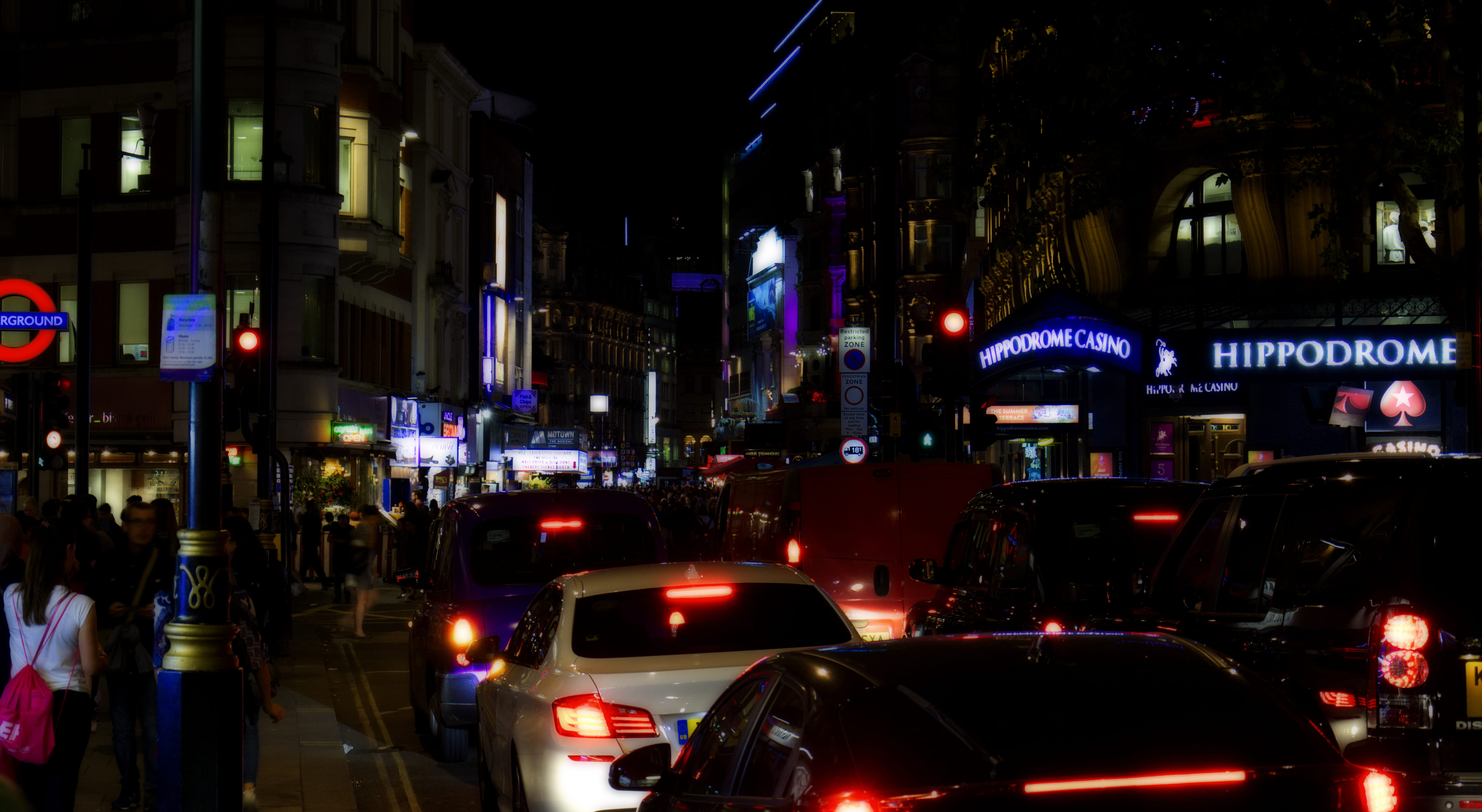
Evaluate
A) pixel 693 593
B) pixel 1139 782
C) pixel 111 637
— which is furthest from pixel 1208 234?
pixel 1139 782

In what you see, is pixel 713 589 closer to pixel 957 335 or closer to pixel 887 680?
pixel 887 680

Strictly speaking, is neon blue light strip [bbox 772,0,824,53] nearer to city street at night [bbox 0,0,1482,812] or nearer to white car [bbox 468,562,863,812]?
city street at night [bbox 0,0,1482,812]

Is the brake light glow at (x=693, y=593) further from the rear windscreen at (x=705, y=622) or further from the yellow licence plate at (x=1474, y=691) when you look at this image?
the yellow licence plate at (x=1474, y=691)

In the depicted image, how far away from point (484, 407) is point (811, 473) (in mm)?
57245

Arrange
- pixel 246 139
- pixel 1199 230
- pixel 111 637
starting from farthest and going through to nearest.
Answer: pixel 246 139
pixel 1199 230
pixel 111 637

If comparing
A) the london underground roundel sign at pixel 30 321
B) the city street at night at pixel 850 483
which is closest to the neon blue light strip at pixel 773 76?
the city street at night at pixel 850 483

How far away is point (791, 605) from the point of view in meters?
8.67

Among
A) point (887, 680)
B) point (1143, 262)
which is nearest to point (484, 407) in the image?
point (1143, 262)

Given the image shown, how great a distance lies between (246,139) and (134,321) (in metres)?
6.01

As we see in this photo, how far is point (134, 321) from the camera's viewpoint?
42250 mm

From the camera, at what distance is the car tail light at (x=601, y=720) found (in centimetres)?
763

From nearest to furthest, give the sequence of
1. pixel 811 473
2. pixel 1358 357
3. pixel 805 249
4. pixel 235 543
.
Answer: pixel 235 543
pixel 811 473
pixel 1358 357
pixel 805 249

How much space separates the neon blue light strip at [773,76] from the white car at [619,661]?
77473 millimetres

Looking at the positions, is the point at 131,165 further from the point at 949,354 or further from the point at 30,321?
the point at 949,354
